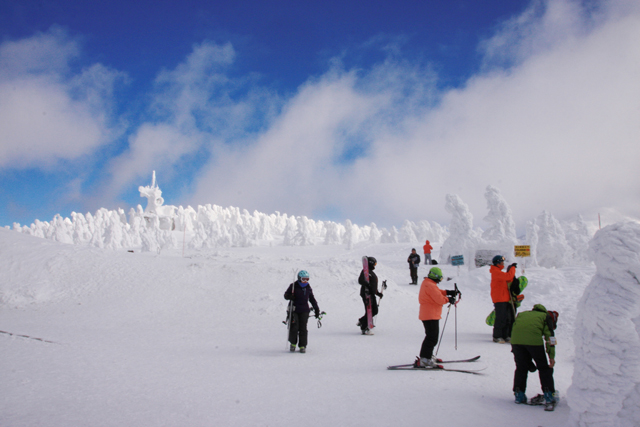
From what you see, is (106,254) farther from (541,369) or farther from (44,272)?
(541,369)

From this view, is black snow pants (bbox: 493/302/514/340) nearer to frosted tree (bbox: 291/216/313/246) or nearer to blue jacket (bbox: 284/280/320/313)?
blue jacket (bbox: 284/280/320/313)

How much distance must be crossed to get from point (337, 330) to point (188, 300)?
656 centimetres

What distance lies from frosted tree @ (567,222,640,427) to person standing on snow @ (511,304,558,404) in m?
0.96

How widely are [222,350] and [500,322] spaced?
21.5 ft

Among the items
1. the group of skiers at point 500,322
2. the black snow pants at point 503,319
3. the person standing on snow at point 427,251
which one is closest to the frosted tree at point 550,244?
the person standing on snow at point 427,251

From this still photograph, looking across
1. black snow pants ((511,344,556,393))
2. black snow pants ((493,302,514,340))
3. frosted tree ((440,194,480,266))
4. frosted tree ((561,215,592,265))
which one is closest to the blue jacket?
black snow pants ((511,344,556,393))

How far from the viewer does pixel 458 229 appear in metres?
29.3

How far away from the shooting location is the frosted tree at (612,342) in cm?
322

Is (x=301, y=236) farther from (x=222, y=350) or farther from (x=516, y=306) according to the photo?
(x=516, y=306)

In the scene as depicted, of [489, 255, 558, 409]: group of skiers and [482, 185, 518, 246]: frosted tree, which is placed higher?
[482, 185, 518, 246]: frosted tree

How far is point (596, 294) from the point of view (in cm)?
346

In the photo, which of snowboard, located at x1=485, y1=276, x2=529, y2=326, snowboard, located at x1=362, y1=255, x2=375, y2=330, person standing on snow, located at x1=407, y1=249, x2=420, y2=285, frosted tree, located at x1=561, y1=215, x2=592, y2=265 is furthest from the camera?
frosted tree, located at x1=561, y1=215, x2=592, y2=265

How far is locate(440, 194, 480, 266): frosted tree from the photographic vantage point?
28516 millimetres

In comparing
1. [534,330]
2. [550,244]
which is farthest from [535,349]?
[550,244]
